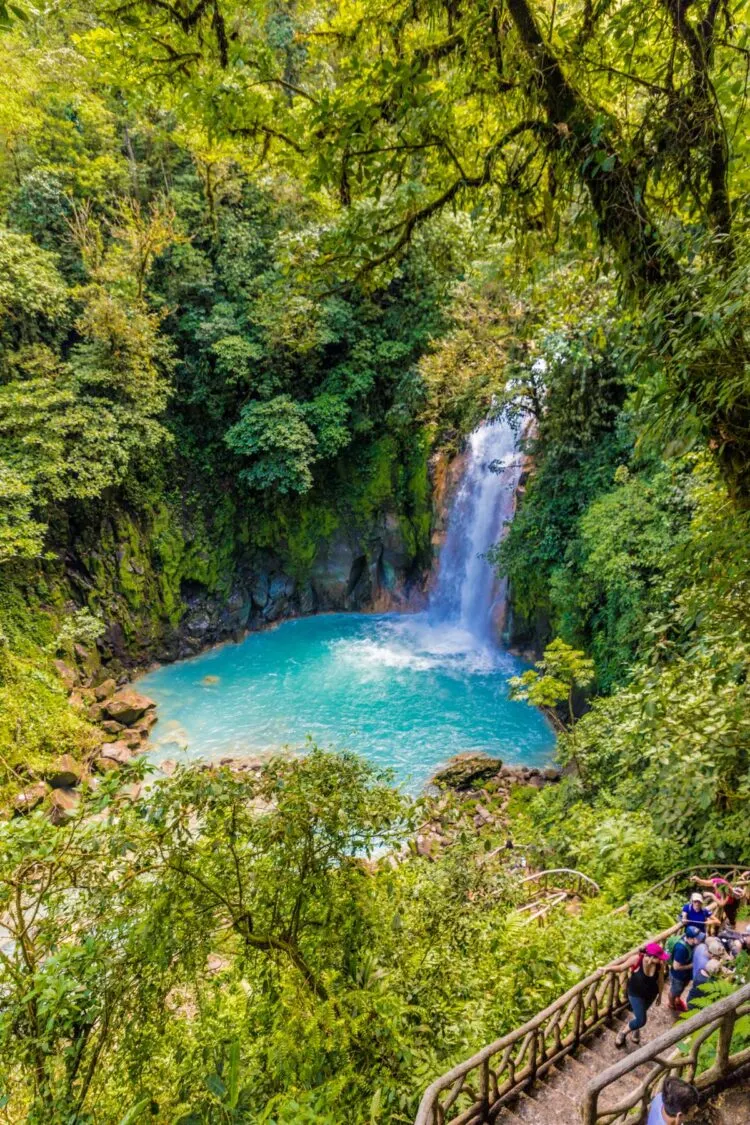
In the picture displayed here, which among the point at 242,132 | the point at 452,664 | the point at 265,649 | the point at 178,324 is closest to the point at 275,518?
the point at 265,649

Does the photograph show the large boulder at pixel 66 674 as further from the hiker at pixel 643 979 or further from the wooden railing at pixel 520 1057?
the hiker at pixel 643 979

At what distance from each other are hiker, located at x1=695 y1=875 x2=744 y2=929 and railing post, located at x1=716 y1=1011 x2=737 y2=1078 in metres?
1.77

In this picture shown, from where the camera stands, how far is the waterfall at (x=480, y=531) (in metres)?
14.0

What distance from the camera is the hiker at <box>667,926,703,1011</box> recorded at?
362 centimetres

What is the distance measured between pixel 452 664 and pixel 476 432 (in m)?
6.06

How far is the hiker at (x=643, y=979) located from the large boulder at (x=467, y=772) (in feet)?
18.9

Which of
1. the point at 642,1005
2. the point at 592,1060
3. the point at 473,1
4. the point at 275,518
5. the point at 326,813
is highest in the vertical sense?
the point at 473,1

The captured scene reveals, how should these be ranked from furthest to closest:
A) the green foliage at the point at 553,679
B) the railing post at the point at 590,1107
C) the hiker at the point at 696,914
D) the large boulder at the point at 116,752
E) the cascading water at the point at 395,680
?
the cascading water at the point at 395,680, the large boulder at the point at 116,752, the green foliage at the point at 553,679, the hiker at the point at 696,914, the railing post at the point at 590,1107

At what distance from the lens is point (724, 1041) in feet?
7.41

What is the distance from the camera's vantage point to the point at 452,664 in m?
13.8

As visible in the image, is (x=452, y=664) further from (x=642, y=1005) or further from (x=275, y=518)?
(x=642, y=1005)

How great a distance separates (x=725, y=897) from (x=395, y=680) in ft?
31.4

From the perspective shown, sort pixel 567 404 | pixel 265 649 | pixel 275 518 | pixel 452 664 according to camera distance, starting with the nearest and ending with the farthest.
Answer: pixel 567 404
pixel 452 664
pixel 265 649
pixel 275 518

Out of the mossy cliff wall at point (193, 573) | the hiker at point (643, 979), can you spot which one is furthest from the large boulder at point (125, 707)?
the hiker at point (643, 979)
